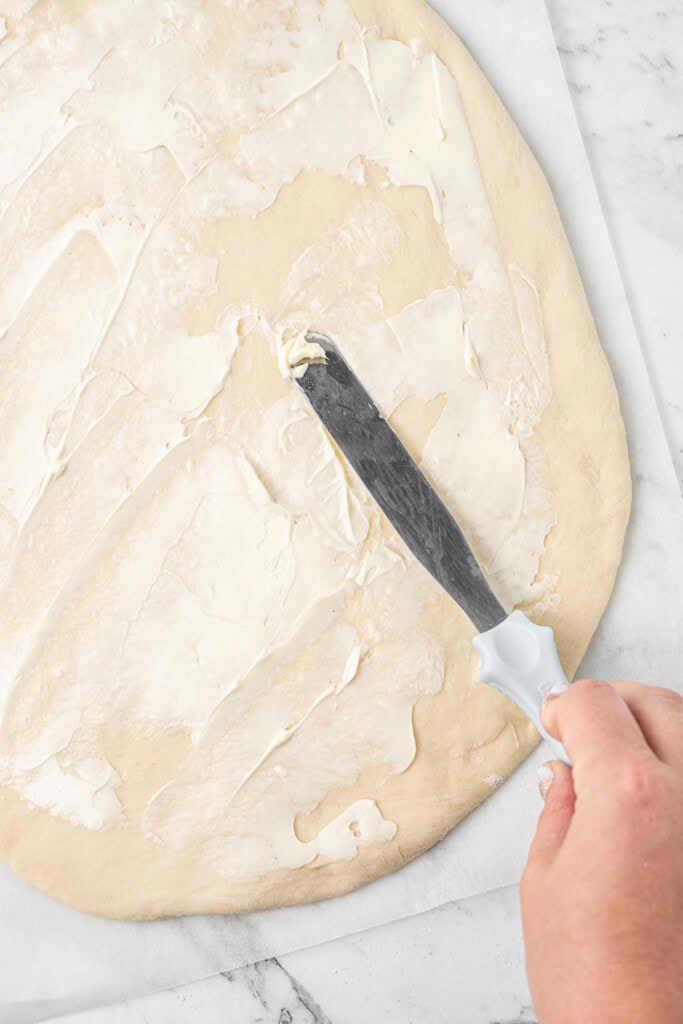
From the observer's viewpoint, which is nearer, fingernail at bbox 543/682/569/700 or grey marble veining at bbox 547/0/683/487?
fingernail at bbox 543/682/569/700

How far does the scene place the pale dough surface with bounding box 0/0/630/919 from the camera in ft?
2.78

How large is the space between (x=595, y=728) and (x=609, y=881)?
106 mm

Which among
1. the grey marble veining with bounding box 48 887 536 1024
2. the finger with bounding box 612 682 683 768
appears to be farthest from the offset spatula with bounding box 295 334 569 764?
the grey marble veining with bounding box 48 887 536 1024

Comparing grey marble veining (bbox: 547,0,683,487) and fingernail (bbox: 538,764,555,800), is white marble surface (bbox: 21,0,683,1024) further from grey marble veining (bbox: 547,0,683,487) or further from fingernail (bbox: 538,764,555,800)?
fingernail (bbox: 538,764,555,800)

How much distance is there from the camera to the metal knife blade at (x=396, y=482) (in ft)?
2.61

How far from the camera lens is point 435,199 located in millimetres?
859

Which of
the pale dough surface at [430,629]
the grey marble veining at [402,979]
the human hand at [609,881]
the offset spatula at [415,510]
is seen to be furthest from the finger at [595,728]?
the grey marble veining at [402,979]

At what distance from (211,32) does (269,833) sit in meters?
0.88

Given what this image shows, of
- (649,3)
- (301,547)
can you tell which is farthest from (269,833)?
(649,3)

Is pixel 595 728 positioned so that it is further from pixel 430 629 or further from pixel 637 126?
pixel 637 126

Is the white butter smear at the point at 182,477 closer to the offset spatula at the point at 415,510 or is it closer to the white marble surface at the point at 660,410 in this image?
the offset spatula at the point at 415,510

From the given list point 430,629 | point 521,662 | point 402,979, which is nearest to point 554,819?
point 521,662

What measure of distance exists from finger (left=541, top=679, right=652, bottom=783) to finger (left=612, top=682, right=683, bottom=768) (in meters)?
0.01

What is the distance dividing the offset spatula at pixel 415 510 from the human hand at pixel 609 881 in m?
0.14
